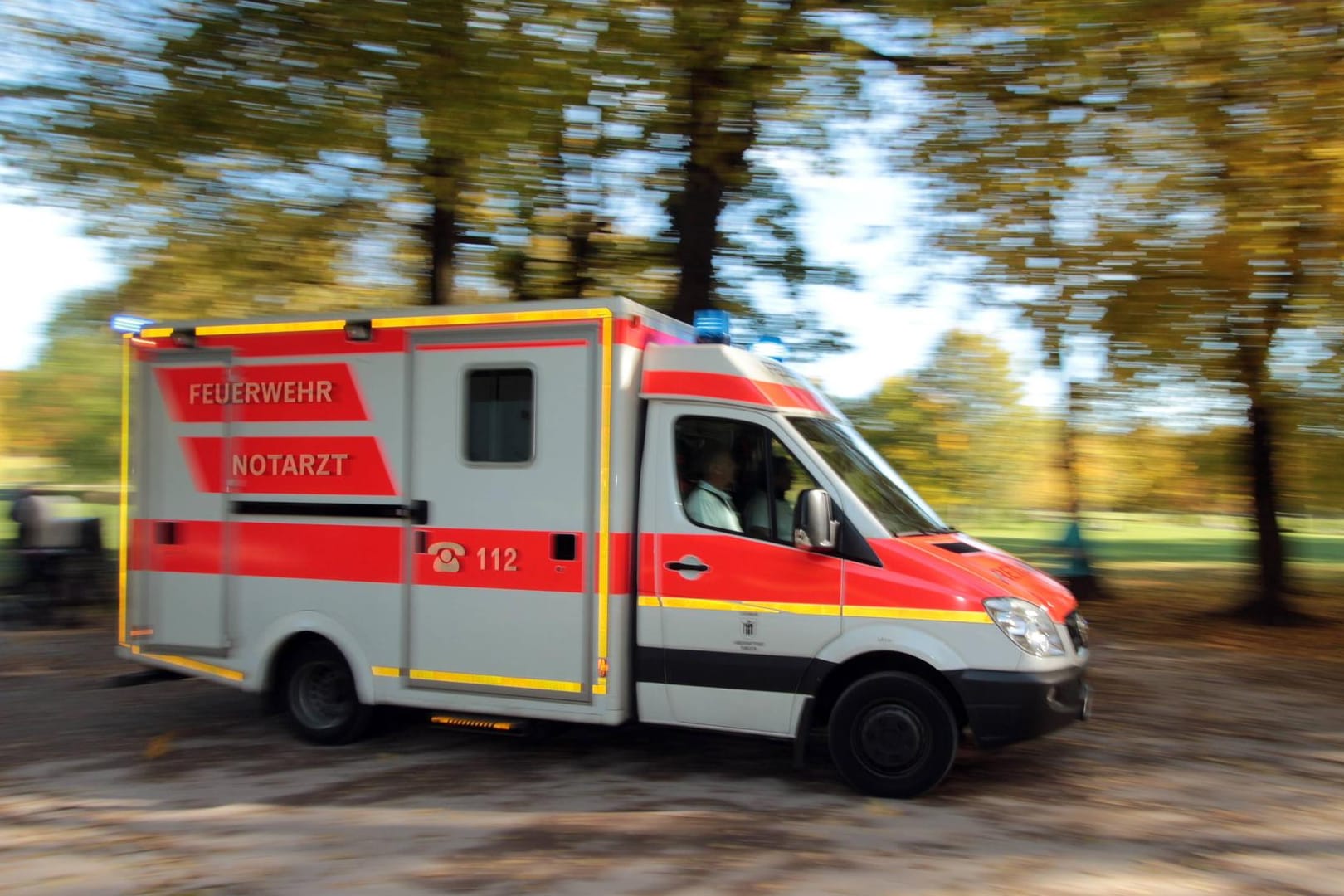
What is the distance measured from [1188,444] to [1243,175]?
600 centimetres

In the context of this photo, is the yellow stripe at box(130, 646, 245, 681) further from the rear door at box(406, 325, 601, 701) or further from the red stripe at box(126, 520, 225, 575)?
the rear door at box(406, 325, 601, 701)

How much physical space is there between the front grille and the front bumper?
477 mm

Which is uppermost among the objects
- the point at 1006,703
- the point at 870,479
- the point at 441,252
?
the point at 441,252

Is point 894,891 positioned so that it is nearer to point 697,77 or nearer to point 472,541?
point 472,541

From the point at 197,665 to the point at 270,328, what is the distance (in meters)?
2.36

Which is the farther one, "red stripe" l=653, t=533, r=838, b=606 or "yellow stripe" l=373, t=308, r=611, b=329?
"yellow stripe" l=373, t=308, r=611, b=329

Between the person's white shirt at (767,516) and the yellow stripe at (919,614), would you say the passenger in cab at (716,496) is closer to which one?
the person's white shirt at (767,516)

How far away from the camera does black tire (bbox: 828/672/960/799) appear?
5.96 m

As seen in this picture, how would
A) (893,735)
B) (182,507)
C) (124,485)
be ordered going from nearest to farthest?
1. (893,735)
2. (182,507)
3. (124,485)

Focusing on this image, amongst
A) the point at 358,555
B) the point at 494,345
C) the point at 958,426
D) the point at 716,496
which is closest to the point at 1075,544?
→ the point at 958,426

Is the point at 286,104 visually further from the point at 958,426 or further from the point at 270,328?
the point at 958,426

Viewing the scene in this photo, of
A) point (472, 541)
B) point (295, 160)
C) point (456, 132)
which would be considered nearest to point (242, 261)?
point (295, 160)

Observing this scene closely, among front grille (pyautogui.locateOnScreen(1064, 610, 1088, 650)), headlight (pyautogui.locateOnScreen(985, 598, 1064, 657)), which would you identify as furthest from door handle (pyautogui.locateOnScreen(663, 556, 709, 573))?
front grille (pyautogui.locateOnScreen(1064, 610, 1088, 650))

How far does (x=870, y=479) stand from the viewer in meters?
6.74
